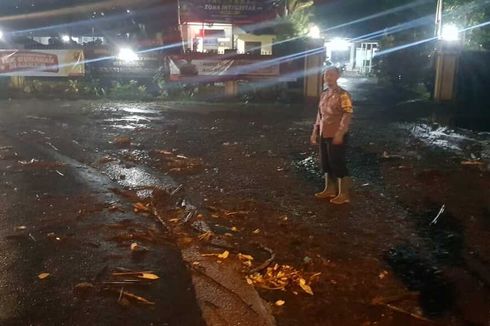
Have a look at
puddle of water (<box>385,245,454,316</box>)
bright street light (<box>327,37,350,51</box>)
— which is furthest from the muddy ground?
bright street light (<box>327,37,350,51</box>)

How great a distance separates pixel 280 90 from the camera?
18.2 meters

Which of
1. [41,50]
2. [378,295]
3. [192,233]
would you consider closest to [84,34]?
[41,50]

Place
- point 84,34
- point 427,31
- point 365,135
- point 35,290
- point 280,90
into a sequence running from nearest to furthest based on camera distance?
point 35,290 → point 365,135 → point 280,90 → point 427,31 → point 84,34

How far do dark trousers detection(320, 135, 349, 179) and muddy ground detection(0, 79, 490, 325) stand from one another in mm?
472

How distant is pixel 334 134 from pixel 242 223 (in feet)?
5.18

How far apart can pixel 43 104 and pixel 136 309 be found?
14083mm

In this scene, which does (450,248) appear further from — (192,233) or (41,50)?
(41,50)

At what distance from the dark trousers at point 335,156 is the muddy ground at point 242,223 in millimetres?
472

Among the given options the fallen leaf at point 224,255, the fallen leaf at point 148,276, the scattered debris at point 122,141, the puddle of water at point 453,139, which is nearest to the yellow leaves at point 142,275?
the fallen leaf at point 148,276

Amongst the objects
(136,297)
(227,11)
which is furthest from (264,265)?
(227,11)

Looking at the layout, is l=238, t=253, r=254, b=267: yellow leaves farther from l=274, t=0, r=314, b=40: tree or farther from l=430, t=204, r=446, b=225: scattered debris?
l=274, t=0, r=314, b=40: tree

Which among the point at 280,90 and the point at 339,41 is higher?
the point at 339,41

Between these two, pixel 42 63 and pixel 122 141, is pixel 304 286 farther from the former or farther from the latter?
pixel 42 63

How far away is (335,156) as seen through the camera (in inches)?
254
